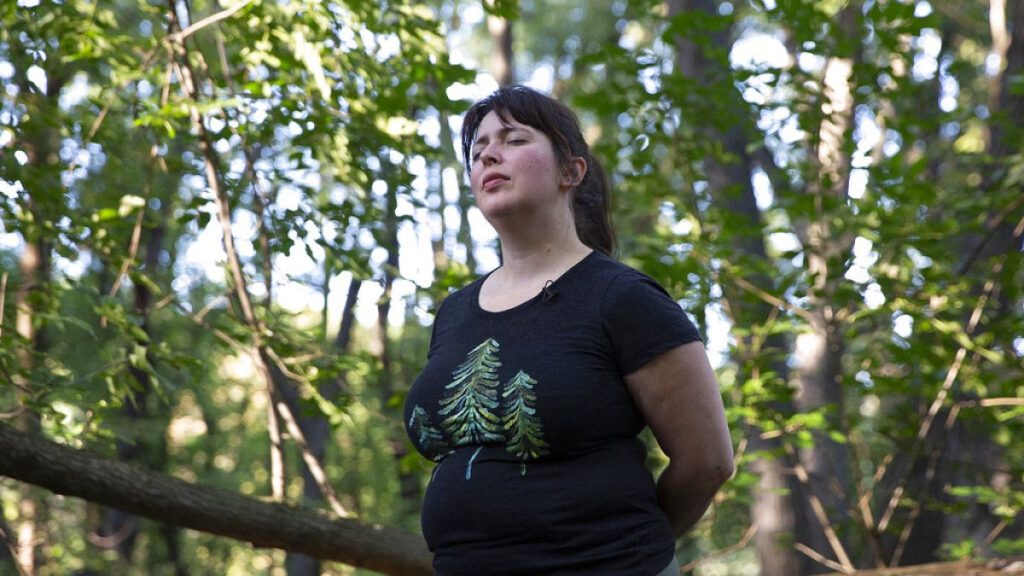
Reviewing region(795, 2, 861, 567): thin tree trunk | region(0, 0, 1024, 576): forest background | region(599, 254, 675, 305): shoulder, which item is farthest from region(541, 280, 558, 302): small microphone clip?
region(795, 2, 861, 567): thin tree trunk

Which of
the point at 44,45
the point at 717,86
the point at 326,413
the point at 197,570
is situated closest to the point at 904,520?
the point at 717,86

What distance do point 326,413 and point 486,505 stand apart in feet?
7.94

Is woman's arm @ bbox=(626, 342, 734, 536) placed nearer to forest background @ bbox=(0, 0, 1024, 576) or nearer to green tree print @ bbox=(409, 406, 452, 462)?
green tree print @ bbox=(409, 406, 452, 462)

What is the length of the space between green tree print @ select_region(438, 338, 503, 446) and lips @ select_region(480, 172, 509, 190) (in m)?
0.33

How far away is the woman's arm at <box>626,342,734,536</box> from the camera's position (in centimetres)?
204

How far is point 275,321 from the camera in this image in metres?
4.30

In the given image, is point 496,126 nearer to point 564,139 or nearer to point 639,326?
point 564,139

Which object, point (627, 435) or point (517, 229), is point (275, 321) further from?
point (627, 435)

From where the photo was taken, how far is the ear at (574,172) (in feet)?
7.73

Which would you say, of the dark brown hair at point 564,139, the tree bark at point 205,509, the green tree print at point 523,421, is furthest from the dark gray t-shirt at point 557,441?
the tree bark at point 205,509

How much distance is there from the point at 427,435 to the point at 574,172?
670 millimetres

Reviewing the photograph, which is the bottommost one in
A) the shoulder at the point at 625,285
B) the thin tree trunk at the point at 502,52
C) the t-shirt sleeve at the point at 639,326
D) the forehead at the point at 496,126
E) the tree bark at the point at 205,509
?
the tree bark at the point at 205,509

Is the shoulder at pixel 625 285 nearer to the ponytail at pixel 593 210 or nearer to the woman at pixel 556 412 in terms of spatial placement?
the woman at pixel 556 412

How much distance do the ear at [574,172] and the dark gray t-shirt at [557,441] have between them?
277 mm
